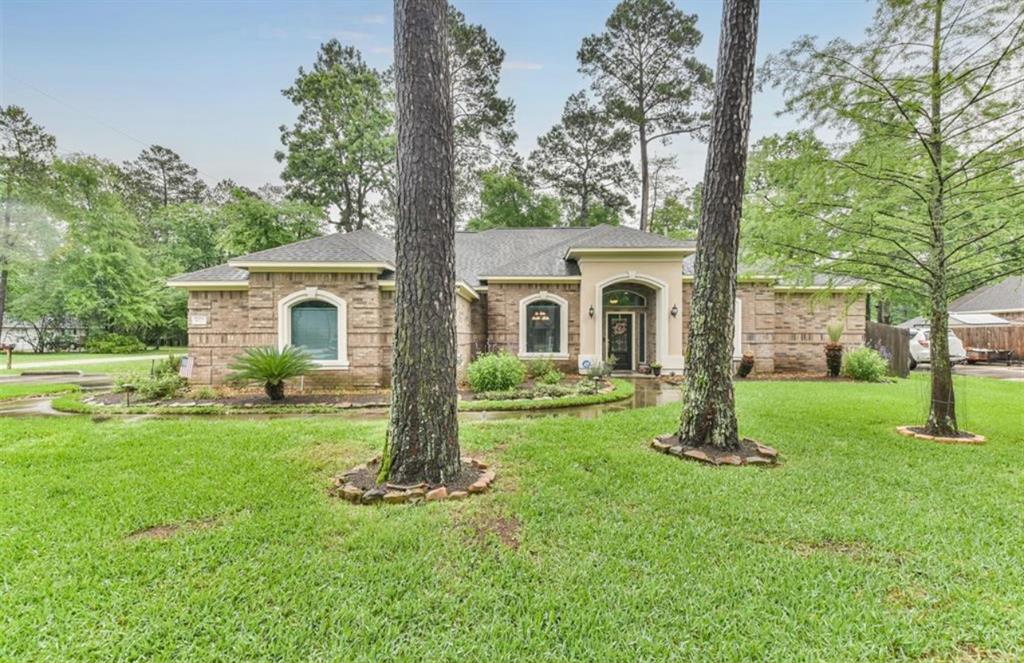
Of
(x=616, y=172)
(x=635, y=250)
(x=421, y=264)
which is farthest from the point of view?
(x=616, y=172)

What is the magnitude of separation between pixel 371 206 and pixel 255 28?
13.5 meters

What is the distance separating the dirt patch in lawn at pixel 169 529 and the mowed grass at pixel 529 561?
0.04 metres

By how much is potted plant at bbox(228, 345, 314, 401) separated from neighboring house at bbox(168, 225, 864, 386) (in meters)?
1.20

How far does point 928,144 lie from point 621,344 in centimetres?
929

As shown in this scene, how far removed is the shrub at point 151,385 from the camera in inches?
361

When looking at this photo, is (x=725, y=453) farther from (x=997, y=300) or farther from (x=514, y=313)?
(x=997, y=300)

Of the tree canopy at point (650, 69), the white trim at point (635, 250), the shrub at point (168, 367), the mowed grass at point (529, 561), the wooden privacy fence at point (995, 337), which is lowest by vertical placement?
the mowed grass at point (529, 561)

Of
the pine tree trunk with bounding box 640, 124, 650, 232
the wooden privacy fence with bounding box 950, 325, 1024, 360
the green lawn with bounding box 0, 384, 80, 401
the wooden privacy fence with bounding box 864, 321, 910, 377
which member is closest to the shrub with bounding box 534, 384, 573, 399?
the wooden privacy fence with bounding box 864, 321, 910, 377

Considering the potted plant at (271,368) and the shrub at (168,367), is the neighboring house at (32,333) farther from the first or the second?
the potted plant at (271,368)

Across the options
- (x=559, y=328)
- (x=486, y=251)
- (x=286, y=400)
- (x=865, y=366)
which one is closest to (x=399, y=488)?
(x=286, y=400)

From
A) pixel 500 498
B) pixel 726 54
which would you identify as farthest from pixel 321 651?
pixel 726 54

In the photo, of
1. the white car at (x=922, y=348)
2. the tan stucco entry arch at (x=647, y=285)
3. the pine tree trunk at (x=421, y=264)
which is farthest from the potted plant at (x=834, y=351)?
the pine tree trunk at (x=421, y=264)

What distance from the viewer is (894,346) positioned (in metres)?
13.7

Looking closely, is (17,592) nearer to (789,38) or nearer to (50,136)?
(789,38)
